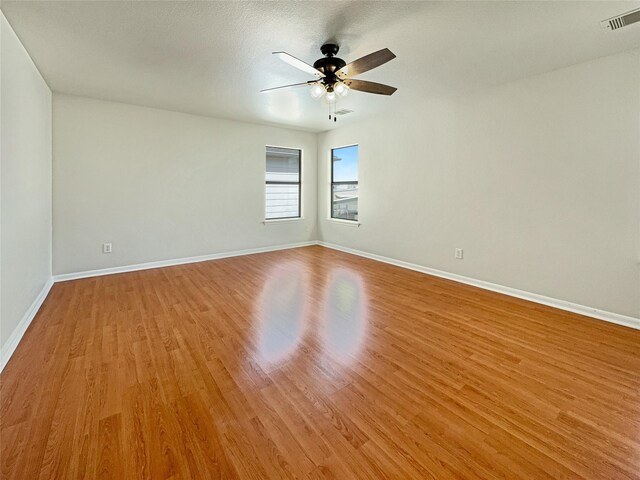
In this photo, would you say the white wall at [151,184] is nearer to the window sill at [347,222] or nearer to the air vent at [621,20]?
the window sill at [347,222]

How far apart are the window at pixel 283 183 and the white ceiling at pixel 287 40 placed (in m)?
2.43

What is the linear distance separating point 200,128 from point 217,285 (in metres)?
2.87

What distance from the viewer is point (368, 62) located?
2.37m

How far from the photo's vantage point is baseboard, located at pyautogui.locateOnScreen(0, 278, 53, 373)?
2191mm

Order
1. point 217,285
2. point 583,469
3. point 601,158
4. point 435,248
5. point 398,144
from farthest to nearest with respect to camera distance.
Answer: point 398,144
point 435,248
point 217,285
point 601,158
point 583,469

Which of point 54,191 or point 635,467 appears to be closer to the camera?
point 635,467

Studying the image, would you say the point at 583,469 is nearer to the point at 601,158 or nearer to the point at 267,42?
the point at 601,158

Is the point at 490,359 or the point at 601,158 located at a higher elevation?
the point at 601,158

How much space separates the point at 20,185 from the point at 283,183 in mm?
4263

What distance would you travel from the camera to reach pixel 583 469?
1392mm

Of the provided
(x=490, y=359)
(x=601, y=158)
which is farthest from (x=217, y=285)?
(x=601, y=158)

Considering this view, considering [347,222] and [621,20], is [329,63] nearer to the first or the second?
[621,20]

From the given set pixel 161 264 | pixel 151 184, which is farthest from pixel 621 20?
pixel 161 264

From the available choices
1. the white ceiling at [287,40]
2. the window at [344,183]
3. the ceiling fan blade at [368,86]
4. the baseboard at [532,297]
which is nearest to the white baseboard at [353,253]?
the baseboard at [532,297]
